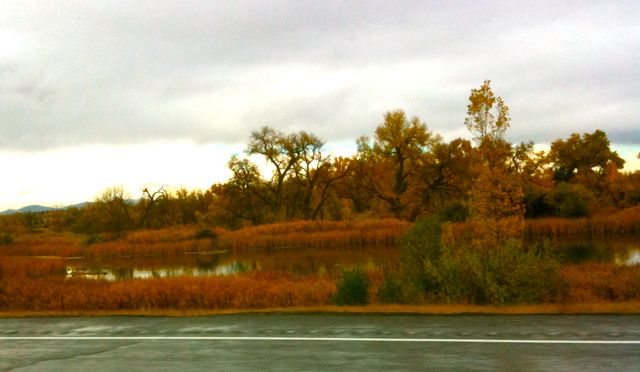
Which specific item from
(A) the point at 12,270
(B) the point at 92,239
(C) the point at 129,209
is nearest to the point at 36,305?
(A) the point at 12,270

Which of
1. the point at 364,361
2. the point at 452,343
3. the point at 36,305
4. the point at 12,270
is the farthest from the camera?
the point at 12,270

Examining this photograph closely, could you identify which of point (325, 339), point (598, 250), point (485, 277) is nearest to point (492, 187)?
point (485, 277)

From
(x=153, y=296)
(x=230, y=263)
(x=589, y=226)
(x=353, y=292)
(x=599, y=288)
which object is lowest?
(x=230, y=263)

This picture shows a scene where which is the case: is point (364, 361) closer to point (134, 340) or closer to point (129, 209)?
point (134, 340)

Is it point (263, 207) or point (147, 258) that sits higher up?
point (263, 207)

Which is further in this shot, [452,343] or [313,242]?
[313,242]

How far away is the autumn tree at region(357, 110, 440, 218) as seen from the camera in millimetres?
64500

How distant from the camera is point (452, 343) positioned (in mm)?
9195

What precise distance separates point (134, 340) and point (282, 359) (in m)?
3.60

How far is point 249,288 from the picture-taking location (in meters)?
22.2

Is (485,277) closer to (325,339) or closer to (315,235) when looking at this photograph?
(325,339)

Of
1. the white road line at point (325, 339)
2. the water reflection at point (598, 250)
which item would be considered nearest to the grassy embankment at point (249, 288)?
the white road line at point (325, 339)

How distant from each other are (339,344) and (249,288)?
13.0 meters

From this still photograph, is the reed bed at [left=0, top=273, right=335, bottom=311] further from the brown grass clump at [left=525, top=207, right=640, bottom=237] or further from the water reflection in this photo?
the brown grass clump at [left=525, top=207, right=640, bottom=237]
